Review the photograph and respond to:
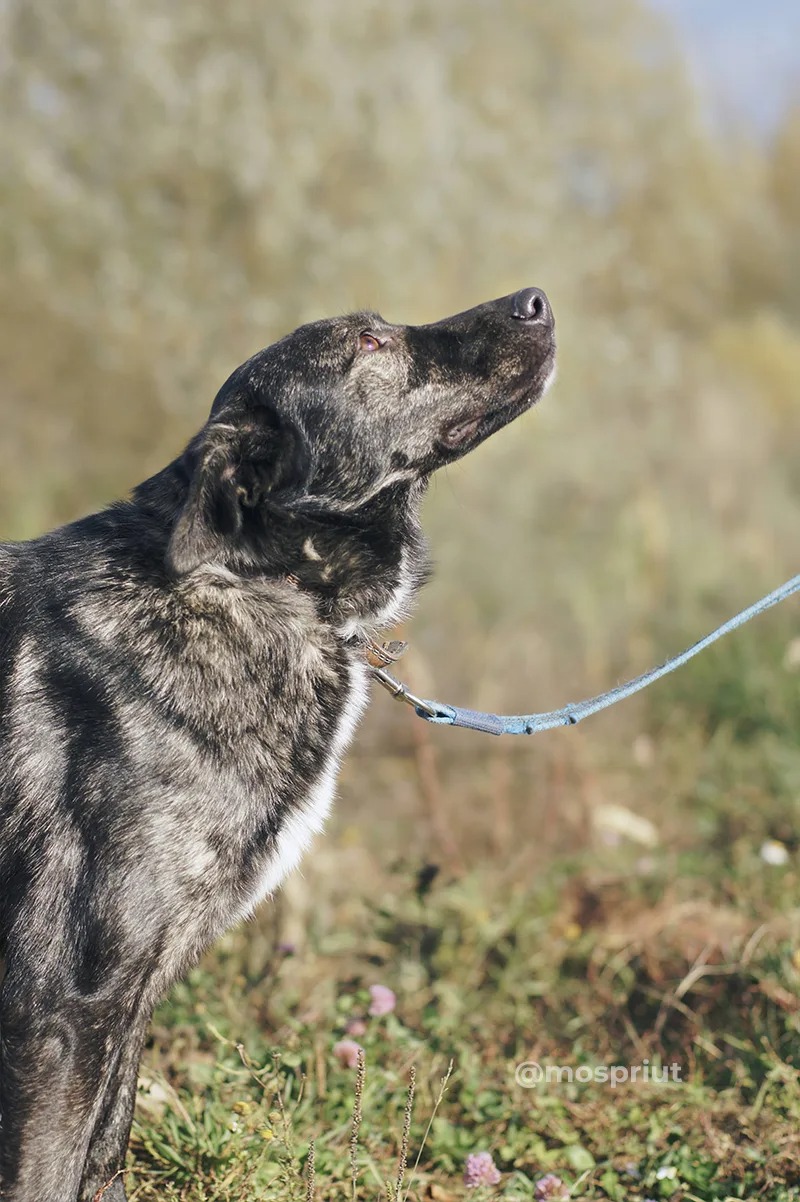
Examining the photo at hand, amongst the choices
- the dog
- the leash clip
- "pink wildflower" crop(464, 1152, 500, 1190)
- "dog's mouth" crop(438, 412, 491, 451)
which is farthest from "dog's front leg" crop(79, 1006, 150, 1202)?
"dog's mouth" crop(438, 412, 491, 451)

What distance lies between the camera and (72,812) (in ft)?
7.63

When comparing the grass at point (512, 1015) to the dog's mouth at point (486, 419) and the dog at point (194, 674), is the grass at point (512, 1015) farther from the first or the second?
the dog's mouth at point (486, 419)

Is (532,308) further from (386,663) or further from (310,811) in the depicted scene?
(310,811)

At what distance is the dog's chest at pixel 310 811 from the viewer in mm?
2459

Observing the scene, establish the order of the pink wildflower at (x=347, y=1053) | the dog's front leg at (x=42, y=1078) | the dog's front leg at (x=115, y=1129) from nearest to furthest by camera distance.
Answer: the dog's front leg at (x=42, y=1078), the dog's front leg at (x=115, y=1129), the pink wildflower at (x=347, y=1053)

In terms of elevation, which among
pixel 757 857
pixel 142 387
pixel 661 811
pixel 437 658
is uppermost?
pixel 142 387

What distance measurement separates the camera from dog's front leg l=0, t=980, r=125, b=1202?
7.30 ft

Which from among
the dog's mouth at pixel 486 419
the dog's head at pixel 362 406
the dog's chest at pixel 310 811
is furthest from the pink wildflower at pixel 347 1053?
the dog's mouth at pixel 486 419

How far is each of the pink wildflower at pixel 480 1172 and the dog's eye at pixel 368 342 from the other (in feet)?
6.54

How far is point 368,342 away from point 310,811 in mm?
1221

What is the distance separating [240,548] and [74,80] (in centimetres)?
809

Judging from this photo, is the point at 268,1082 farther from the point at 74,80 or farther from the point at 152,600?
the point at 74,80

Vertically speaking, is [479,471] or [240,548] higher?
[479,471]

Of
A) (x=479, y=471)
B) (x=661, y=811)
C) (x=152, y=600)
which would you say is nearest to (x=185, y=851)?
(x=152, y=600)
